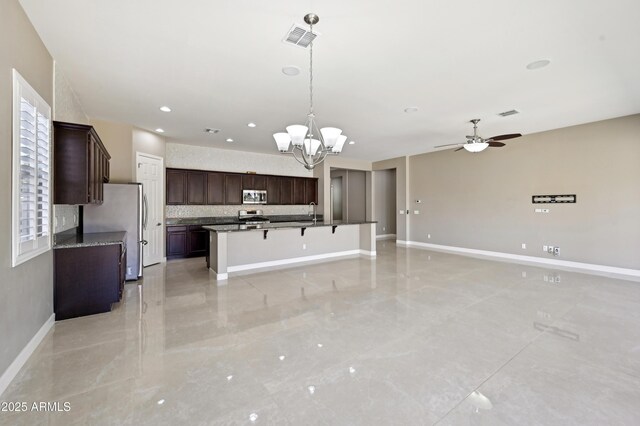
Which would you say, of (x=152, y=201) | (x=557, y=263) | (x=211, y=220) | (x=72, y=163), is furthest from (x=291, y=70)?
(x=557, y=263)

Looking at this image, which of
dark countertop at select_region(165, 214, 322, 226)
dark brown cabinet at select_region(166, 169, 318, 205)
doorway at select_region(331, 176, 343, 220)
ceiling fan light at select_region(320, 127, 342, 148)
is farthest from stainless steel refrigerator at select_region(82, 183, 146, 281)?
doorway at select_region(331, 176, 343, 220)

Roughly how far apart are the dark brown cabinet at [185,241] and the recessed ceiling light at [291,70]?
15.0ft

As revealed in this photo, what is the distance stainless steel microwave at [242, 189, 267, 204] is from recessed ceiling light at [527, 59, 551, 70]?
6636 millimetres

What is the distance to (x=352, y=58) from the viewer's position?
3.13 m

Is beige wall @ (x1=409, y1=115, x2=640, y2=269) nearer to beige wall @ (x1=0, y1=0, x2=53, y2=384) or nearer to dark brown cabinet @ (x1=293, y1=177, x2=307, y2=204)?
dark brown cabinet @ (x1=293, y1=177, x2=307, y2=204)

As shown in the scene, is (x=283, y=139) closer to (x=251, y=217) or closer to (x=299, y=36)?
(x=299, y=36)

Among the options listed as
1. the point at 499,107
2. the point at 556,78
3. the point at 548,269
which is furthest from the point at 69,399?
the point at 548,269

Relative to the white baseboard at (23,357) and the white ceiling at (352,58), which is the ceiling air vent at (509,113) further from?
the white baseboard at (23,357)

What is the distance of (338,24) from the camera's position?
2559 millimetres

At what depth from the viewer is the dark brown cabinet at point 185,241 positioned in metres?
6.77

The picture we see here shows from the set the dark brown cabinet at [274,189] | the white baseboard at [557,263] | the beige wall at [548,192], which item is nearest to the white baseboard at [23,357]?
the dark brown cabinet at [274,189]

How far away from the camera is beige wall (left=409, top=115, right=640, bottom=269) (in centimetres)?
522

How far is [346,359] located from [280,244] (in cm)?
383

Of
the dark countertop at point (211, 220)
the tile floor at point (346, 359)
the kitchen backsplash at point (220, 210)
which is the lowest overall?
the tile floor at point (346, 359)
